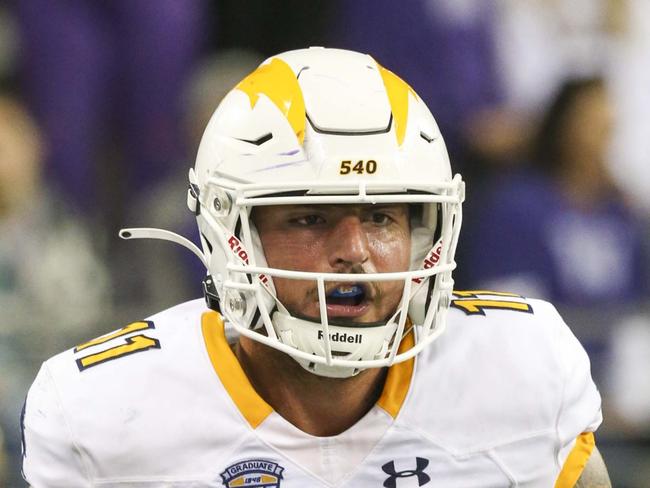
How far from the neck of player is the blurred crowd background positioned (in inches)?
53.5

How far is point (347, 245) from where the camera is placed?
2227 mm

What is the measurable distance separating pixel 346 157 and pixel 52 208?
79.0 inches

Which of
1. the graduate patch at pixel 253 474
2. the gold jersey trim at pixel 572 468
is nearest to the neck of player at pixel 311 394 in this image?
the graduate patch at pixel 253 474

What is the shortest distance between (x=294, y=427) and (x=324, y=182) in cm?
46

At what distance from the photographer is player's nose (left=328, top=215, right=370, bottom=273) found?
221cm

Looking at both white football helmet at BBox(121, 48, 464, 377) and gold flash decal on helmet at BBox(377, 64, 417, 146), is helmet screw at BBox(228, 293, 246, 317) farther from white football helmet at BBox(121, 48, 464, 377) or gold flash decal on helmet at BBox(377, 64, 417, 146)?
gold flash decal on helmet at BBox(377, 64, 417, 146)

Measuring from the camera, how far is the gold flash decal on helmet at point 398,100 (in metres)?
2.29

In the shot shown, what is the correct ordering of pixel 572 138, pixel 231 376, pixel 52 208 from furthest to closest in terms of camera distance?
1. pixel 572 138
2. pixel 52 208
3. pixel 231 376

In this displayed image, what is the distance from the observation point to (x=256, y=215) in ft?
7.63

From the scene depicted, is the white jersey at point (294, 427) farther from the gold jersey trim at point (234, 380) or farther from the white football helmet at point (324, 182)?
the white football helmet at point (324, 182)

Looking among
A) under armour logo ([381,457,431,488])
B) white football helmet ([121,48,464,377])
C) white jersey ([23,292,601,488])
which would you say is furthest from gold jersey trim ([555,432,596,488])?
white football helmet ([121,48,464,377])

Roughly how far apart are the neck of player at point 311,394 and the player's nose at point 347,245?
25 centimetres

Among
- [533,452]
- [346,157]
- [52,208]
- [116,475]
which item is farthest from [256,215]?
[52,208]

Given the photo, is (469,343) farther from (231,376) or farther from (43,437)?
(43,437)
